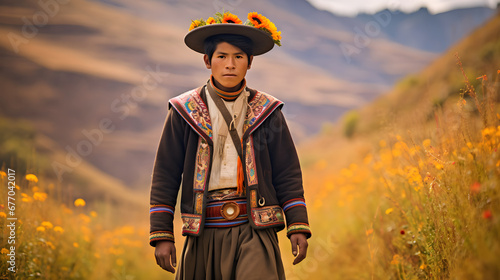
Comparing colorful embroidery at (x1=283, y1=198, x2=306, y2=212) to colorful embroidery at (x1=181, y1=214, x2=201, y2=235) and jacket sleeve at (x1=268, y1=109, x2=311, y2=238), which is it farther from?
colorful embroidery at (x1=181, y1=214, x2=201, y2=235)

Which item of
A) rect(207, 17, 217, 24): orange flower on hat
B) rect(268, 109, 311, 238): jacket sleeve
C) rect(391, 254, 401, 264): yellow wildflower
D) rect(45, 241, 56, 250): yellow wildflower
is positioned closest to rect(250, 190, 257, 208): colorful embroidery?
rect(268, 109, 311, 238): jacket sleeve

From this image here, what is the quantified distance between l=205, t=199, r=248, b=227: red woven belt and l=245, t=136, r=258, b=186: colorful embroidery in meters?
0.14

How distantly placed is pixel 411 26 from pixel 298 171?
45.7 m

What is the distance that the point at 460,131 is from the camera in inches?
114

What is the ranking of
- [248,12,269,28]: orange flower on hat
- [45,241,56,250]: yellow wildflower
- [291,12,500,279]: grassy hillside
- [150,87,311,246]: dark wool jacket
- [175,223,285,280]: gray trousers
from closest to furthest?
[291,12,500,279]: grassy hillside
[175,223,285,280]: gray trousers
[150,87,311,246]: dark wool jacket
[248,12,269,28]: orange flower on hat
[45,241,56,250]: yellow wildflower

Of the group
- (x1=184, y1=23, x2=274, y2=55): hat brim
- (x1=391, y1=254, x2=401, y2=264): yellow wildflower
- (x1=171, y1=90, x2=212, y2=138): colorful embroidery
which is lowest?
(x1=391, y1=254, x2=401, y2=264): yellow wildflower

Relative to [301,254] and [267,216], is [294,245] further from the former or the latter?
[267,216]

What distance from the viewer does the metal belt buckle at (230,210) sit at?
2679 millimetres

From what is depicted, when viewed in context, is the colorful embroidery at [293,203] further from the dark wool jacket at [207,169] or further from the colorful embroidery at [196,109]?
the colorful embroidery at [196,109]

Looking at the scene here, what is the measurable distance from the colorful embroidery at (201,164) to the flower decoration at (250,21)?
2.65ft

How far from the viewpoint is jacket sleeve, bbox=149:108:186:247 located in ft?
A: 8.83

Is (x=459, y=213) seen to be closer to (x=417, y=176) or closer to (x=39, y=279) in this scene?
(x=417, y=176)

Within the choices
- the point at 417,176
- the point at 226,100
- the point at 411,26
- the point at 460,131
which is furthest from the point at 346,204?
the point at 411,26

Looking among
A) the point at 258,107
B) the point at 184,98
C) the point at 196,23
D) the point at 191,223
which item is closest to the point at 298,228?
the point at 191,223
